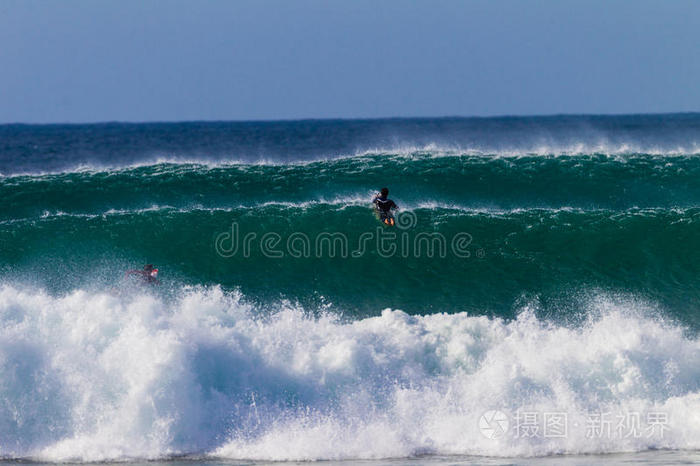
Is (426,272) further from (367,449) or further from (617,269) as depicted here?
(367,449)

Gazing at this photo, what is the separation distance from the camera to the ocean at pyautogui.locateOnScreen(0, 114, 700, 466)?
11.1 m

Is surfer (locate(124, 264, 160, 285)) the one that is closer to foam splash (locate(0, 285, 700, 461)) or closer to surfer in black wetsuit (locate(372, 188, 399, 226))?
foam splash (locate(0, 285, 700, 461))

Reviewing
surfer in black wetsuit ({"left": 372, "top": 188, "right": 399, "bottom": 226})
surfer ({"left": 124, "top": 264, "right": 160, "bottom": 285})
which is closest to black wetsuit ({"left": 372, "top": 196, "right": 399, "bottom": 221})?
surfer in black wetsuit ({"left": 372, "top": 188, "right": 399, "bottom": 226})

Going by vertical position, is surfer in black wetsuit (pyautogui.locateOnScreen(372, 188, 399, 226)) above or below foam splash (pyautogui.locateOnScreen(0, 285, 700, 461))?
above

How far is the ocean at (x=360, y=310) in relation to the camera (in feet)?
36.4

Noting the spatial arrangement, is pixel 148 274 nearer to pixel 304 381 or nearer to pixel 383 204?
pixel 304 381

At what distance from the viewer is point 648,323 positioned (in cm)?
1354

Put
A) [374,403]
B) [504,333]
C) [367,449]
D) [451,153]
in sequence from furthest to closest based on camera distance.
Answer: [451,153] < [504,333] < [374,403] < [367,449]

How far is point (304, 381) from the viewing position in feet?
39.1

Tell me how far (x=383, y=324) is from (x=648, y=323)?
468cm

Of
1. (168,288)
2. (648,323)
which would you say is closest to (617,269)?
(648,323)

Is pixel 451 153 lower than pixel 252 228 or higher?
higher

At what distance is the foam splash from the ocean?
0.03 metres

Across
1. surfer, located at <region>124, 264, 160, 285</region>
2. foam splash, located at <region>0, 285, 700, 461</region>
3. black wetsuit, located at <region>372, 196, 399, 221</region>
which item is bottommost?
foam splash, located at <region>0, 285, 700, 461</region>
